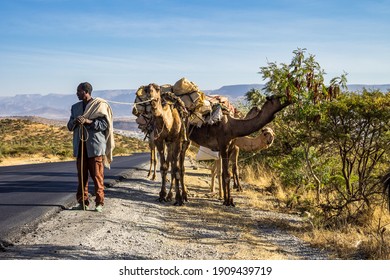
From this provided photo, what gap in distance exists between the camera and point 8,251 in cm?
779

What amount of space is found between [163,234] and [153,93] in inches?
151

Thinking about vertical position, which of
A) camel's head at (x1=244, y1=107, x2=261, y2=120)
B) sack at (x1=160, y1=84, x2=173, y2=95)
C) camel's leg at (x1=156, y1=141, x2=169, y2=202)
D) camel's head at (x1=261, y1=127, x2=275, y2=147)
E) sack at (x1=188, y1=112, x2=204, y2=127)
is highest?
sack at (x1=160, y1=84, x2=173, y2=95)

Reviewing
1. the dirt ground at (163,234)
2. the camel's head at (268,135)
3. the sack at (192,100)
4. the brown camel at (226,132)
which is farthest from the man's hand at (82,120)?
the camel's head at (268,135)

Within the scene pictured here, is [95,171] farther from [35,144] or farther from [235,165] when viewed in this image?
[35,144]

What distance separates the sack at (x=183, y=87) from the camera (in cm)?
1408

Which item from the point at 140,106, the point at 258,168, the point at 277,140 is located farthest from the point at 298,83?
the point at 258,168

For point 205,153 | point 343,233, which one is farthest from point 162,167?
point 343,233

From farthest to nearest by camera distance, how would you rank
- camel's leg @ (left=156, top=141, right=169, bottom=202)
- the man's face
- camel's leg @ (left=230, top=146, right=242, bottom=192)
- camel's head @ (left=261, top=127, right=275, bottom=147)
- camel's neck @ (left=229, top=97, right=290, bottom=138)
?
camel's leg @ (left=230, top=146, right=242, bottom=192), camel's head @ (left=261, top=127, right=275, bottom=147), camel's leg @ (left=156, top=141, right=169, bottom=202), camel's neck @ (left=229, top=97, right=290, bottom=138), the man's face

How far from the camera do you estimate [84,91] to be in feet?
35.4

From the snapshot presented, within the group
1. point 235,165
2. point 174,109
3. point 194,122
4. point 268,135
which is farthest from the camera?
point 235,165

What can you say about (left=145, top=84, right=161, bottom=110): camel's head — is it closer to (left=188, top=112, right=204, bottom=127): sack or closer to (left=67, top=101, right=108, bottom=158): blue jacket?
(left=67, top=101, right=108, bottom=158): blue jacket

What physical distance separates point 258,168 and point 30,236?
1536 centimetres

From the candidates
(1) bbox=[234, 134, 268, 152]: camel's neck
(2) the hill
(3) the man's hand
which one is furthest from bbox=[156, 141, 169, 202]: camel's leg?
(2) the hill

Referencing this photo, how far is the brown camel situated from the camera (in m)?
13.1
